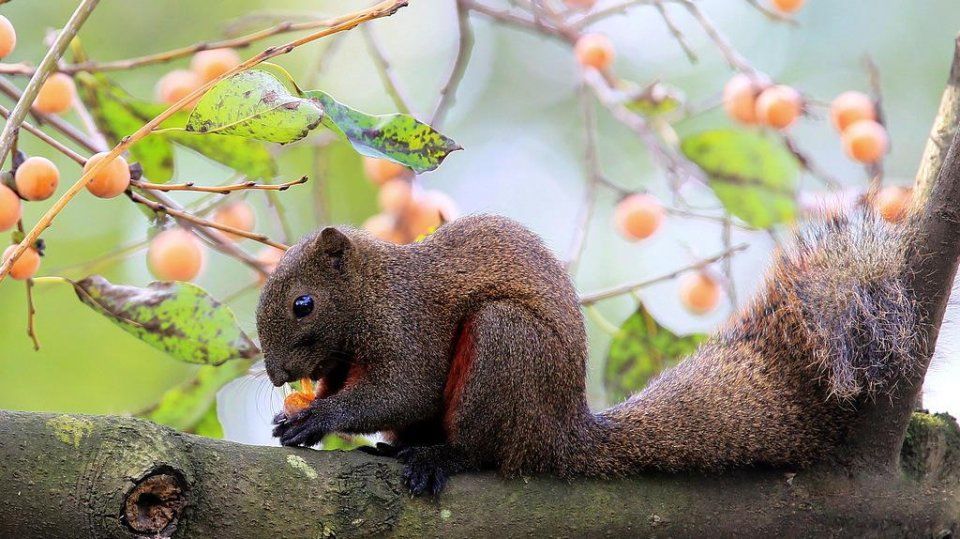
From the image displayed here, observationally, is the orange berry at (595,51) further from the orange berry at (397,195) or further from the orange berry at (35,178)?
the orange berry at (35,178)

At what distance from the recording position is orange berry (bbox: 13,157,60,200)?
5.88 ft

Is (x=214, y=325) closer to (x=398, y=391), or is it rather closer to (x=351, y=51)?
(x=398, y=391)

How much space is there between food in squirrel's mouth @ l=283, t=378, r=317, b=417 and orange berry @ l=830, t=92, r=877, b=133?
157 cm

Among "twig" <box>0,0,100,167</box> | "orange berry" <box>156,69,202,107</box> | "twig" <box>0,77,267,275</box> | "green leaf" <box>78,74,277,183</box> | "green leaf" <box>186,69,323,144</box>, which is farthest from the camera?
"orange berry" <box>156,69,202,107</box>

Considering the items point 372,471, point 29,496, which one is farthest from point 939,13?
point 29,496

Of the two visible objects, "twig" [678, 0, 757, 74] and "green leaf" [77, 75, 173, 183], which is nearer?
"green leaf" [77, 75, 173, 183]

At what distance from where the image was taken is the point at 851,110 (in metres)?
2.84

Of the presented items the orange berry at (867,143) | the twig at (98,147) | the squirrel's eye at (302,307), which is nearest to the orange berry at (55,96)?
the twig at (98,147)

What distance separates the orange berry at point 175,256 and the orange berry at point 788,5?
1.75m

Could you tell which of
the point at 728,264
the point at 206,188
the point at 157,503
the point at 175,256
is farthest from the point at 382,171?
the point at 157,503

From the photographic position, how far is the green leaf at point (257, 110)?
1.73 metres

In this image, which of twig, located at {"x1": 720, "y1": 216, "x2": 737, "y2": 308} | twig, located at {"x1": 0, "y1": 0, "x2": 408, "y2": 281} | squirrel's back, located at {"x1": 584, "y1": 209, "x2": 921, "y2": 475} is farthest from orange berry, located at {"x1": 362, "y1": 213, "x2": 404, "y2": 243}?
twig, located at {"x1": 0, "y1": 0, "x2": 408, "y2": 281}

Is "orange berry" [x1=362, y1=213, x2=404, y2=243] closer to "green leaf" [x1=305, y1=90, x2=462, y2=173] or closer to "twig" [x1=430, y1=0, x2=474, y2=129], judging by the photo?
"twig" [x1=430, y1=0, x2=474, y2=129]

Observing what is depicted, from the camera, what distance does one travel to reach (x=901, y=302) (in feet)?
7.13
